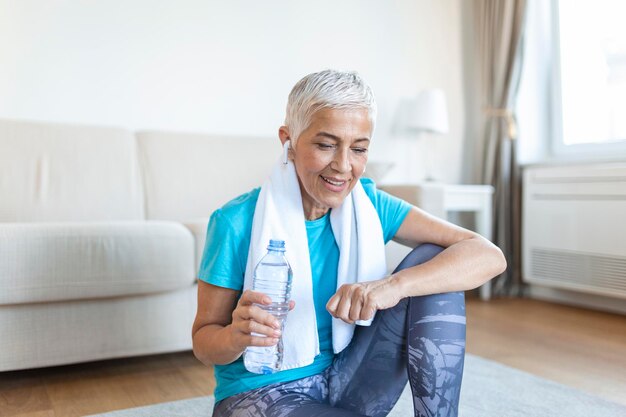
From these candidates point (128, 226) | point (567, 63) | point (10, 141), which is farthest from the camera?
point (567, 63)

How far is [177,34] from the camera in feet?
9.85

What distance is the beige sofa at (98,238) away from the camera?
173 centimetres

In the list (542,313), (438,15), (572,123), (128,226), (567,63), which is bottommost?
(542,313)

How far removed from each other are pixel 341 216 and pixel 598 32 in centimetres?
282

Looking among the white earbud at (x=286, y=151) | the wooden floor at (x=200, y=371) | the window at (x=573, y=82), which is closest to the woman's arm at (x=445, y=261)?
the white earbud at (x=286, y=151)

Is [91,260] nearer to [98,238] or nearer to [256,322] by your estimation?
[98,238]

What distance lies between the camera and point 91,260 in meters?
1.76

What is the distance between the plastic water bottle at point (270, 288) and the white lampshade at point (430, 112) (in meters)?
2.58

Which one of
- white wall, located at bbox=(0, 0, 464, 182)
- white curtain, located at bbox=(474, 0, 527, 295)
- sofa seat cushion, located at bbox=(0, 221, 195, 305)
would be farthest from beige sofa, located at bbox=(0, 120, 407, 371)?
white curtain, located at bbox=(474, 0, 527, 295)

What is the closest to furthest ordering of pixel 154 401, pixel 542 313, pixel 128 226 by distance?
pixel 154 401 → pixel 128 226 → pixel 542 313

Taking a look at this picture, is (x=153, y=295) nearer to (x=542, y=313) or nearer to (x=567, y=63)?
(x=542, y=313)

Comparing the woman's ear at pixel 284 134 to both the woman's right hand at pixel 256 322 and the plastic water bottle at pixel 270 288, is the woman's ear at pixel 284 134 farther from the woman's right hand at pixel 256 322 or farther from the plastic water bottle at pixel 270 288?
the woman's right hand at pixel 256 322

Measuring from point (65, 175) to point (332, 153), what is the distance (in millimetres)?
1750

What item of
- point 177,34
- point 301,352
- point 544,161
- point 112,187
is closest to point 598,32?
point 544,161
